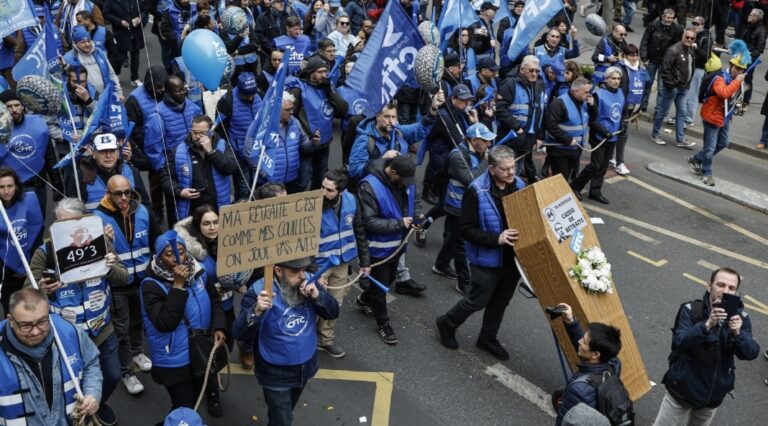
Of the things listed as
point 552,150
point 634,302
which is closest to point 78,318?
point 634,302

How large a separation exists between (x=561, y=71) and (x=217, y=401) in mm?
7493

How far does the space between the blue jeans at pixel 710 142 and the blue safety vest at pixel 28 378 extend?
9.35 m

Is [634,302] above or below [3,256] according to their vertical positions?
below

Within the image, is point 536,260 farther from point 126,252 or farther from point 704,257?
point 704,257

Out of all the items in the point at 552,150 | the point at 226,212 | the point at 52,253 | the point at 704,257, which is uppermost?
the point at 226,212

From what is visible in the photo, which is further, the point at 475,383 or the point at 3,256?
the point at 475,383

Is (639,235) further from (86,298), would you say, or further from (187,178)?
(86,298)

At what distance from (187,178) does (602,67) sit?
7.12 meters

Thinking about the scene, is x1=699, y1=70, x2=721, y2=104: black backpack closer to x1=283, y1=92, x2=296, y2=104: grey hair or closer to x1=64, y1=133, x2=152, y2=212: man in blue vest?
x1=283, y1=92, x2=296, y2=104: grey hair

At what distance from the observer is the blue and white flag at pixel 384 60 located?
723 centimetres

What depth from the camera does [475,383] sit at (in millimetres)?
6422

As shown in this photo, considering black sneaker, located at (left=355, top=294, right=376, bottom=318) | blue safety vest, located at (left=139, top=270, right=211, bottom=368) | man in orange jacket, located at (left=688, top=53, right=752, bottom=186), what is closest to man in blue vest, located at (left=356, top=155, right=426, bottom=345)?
black sneaker, located at (left=355, top=294, right=376, bottom=318)

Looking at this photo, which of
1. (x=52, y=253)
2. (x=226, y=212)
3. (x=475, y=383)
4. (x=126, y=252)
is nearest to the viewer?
(x=226, y=212)

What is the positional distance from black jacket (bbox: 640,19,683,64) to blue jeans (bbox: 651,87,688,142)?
1.50 meters
